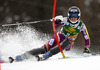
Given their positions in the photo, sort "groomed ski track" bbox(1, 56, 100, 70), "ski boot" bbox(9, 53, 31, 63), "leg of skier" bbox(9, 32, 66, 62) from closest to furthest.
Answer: "groomed ski track" bbox(1, 56, 100, 70), "ski boot" bbox(9, 53, 31, 63), "leg of skier" bbox(9, 32, 66, 62)

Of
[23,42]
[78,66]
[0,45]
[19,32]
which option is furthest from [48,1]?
[78,66]

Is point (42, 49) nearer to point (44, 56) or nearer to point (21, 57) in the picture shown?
point (44, 56)

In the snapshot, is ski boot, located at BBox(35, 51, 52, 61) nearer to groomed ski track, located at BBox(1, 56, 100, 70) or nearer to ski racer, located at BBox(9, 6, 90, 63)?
ski racer, located at BBox(9, 6, 90, 63)

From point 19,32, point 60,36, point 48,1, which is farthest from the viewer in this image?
point 48,1

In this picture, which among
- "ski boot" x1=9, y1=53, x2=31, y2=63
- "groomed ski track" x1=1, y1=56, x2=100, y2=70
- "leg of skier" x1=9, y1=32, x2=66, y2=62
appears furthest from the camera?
"leg of skier" x1=9, y1=32, x2=66, y2=62

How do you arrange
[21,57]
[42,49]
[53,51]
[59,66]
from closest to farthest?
Result: [59,66]
[21,57]
[53,51]
[42,49]

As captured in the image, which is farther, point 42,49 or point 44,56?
point 42,49

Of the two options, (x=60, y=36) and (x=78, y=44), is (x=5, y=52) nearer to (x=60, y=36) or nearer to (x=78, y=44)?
(x=60, y=36)

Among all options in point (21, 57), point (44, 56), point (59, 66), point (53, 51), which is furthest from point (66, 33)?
point (59, 66)

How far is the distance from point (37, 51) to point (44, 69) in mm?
793

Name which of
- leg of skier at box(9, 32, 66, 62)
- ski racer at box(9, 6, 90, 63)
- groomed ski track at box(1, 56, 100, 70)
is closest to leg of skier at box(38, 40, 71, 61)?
ski racer at box(9, 6, 90, 63)

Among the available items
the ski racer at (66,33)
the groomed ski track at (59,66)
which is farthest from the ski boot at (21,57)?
the groomed ski track at (59,66)

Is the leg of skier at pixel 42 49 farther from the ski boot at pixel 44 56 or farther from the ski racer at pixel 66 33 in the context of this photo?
the ski boot at pixel 44 56

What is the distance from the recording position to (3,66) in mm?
2410
